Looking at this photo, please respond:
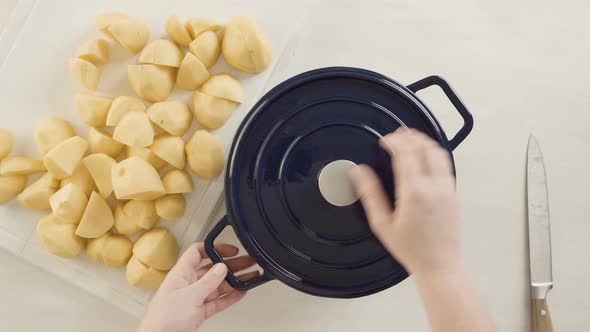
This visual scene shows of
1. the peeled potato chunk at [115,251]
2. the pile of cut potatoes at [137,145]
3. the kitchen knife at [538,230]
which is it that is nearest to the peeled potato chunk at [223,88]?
the pile of cut potatoes at [137,145]

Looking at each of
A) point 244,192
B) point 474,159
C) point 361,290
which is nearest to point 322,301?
point 361,290

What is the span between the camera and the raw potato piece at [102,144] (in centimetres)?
85

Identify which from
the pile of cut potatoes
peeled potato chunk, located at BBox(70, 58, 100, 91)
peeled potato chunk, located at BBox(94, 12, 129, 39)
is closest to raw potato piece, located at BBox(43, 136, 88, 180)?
the pile of cut potatoes

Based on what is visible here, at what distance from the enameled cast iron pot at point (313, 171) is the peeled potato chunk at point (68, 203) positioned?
263 mm

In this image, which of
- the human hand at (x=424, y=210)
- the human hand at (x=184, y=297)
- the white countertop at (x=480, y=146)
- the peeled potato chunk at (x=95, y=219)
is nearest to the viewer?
the human hand at (x=424, y=210)

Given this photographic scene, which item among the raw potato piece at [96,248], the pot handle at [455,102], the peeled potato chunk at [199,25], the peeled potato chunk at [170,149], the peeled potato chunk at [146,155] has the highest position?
the pot handle at [455,102]

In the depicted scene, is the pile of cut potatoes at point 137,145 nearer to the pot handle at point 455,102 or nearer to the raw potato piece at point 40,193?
the raw potato piece at point 40,193

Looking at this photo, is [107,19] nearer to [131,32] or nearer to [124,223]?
[131,32]

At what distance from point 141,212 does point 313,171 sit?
13.1 inches

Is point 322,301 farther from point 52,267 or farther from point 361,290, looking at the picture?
point 52,267

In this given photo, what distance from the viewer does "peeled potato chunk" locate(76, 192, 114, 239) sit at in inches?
32.9

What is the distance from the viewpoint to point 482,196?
960mm

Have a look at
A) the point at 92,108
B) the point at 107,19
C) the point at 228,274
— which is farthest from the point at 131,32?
the point at 228,274

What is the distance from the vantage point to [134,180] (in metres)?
0.80
